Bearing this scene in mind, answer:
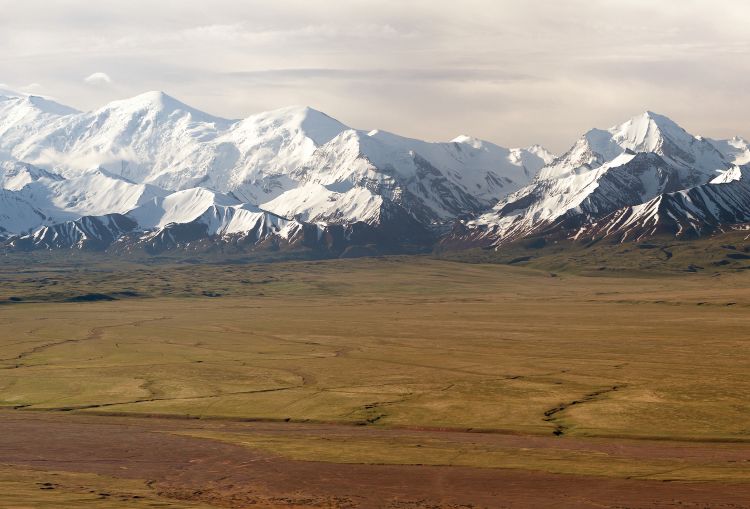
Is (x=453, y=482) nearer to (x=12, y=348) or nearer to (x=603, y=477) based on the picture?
(x=603, y=477)

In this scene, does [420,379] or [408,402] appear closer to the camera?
[408,402]

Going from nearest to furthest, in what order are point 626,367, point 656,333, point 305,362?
point 626,367
point 305,362
point 656,333

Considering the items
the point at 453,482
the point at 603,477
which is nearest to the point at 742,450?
the point at 603,477

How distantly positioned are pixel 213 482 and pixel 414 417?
30.8m

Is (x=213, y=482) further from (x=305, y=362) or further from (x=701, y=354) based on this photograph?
(x=701, y=354)

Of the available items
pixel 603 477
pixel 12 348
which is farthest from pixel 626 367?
pixel 12 348

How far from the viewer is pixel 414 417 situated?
344 feet

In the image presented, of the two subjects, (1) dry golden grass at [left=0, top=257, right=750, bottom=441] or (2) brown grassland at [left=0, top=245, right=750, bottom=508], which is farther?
(1) dry golden grass at [left=0, top=257, right=750, bottom=441]

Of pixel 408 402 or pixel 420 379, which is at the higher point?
pixel 408 402

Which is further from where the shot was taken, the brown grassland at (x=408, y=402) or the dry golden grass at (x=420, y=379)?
the dry golden grass at (x=420, y=379)

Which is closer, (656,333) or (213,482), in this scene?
(213,482)

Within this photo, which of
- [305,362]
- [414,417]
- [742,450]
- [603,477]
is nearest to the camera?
[603,477]

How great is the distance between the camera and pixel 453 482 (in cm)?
7656

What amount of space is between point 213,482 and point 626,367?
3051 inches
